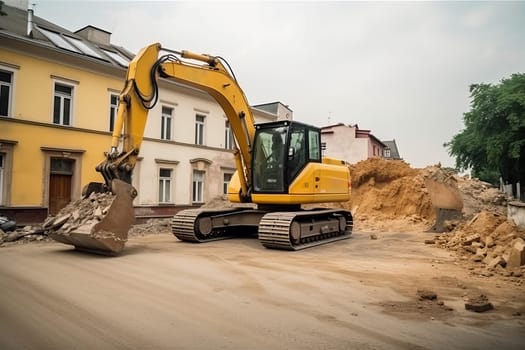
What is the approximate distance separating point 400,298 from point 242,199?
618cm

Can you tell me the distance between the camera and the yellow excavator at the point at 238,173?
7.86 meters

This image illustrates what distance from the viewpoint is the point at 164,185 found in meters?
20.0

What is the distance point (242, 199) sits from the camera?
10.8 meters

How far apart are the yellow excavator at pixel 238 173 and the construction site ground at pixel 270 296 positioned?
0.58 metres

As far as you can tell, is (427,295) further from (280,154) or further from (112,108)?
(112,108)

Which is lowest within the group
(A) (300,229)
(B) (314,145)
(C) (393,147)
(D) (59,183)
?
(A) (300,229)

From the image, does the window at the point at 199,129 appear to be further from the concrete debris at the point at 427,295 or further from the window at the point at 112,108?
the concrete debris at the point at 427,295

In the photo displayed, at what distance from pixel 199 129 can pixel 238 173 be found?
11797 millimetres

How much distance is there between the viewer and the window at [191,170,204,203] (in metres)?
21.6

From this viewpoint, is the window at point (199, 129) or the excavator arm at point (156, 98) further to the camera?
the window at point (199, 129)

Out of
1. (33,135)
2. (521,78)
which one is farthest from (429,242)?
(521,78)

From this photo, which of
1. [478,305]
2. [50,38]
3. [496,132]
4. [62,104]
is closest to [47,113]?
[62,104]

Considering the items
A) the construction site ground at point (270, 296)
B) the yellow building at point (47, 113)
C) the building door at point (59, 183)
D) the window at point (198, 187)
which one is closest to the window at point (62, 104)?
the yellow building at point (47, 113)

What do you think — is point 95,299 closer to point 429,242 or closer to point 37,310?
point 37,310
